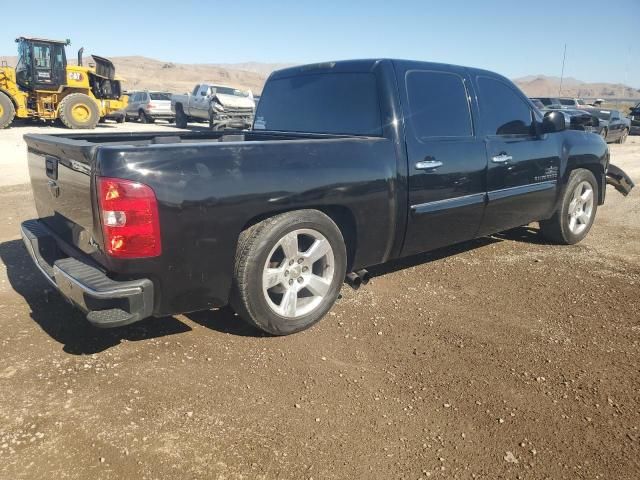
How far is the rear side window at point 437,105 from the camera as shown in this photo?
3895mm

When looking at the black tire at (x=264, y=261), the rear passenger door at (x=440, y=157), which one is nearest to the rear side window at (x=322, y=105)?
the rear passenger door at (x=440, y=157)

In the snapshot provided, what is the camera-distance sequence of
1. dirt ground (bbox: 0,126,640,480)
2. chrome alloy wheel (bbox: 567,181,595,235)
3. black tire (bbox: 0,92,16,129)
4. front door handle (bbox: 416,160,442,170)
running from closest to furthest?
dirt ground (bbox: 0,126,640,480), front door handle (bbox: 416,160,442,170), chrome alloy wheel (bbox: 567,181,595,235), black tire (bbox: 0,92,16,129)

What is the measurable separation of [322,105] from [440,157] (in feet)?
3.53

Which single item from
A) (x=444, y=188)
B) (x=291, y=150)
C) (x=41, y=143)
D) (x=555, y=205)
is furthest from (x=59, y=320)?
(x=555, y=205)

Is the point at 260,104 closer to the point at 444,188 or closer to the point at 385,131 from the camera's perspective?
the point at 385,131

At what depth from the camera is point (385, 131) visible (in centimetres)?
372

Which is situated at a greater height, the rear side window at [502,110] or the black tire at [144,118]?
the rear side window at [502,110]

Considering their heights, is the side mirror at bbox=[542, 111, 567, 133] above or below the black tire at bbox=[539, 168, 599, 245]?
above

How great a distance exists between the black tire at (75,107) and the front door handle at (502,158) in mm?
18325

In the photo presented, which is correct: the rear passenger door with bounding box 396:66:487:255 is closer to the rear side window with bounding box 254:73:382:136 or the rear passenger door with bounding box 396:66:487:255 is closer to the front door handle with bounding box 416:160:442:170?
the front door handle with bounding box 416:160:442:170

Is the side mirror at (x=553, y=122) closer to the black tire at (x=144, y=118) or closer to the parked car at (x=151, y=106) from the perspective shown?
the parked car at (x=151, y=106)

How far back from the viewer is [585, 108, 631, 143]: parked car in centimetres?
1961

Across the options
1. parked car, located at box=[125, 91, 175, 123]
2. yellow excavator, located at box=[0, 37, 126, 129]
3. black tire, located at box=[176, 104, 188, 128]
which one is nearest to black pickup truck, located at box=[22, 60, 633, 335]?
yellow excavator, located at box=[0, 37, 126, 129]

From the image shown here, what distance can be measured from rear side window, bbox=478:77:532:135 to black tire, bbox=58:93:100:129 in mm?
18043
